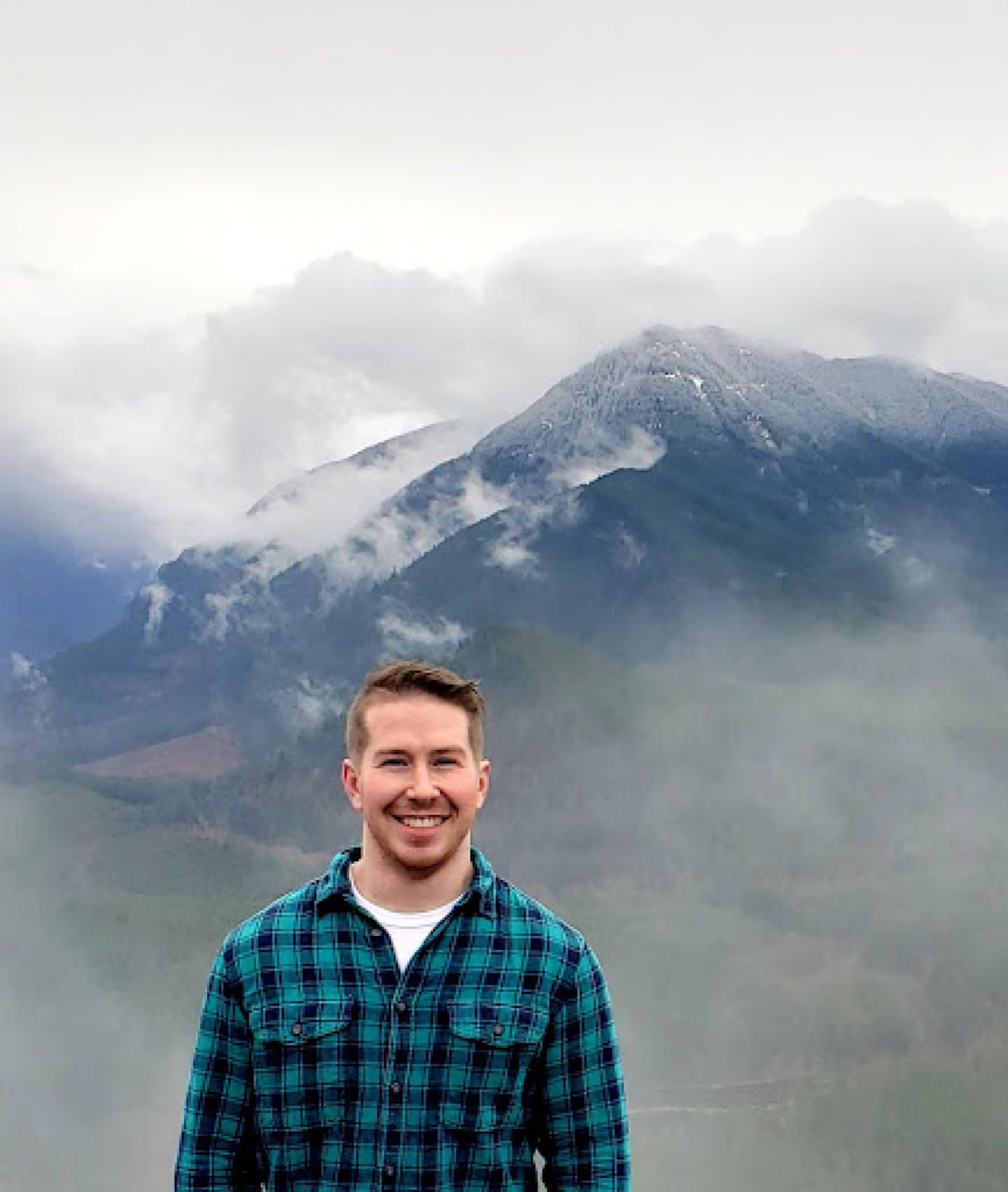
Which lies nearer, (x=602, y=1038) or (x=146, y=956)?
(x=602, y=1038)

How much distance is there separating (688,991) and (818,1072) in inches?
1069

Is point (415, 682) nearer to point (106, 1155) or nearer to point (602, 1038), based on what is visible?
point (602, 1038)

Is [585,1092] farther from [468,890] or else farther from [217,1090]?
[217,1090]

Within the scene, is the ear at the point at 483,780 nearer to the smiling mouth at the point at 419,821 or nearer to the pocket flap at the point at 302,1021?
the smiling mouth at the point at 419,821

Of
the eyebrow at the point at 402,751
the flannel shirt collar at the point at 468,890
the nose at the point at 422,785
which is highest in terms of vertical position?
the eyebrow at the point at 402,751

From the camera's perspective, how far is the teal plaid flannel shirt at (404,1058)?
145 inches

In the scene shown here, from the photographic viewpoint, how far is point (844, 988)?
194500mm

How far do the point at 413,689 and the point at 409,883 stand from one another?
0.59 metres

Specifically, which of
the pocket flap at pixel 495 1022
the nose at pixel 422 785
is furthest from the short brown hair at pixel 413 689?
the pocket flap at pixel 495 1022

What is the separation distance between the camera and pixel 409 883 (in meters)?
3.80

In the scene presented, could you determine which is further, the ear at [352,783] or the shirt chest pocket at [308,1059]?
the ear at [352,783]

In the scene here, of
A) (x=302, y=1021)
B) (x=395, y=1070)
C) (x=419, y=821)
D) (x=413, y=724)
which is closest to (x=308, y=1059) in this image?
(x=302, y=1021)

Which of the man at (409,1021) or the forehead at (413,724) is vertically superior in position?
the forehead at (413,724)

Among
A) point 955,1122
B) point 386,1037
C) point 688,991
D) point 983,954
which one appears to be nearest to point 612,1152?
point 386,1037
